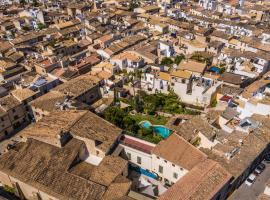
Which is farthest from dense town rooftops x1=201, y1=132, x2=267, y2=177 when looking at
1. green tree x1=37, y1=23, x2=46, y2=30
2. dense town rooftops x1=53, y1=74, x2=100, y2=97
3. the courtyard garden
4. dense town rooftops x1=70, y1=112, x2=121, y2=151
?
green tree x1=37, y1=23, x2=46, y2=30

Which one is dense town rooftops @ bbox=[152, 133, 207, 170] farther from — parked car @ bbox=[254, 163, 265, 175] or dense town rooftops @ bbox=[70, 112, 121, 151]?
parked car @ bbox=[254, 163, 265, 175]

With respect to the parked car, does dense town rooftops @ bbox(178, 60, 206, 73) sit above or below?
above

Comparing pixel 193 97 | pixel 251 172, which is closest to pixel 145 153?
pixel 251 172

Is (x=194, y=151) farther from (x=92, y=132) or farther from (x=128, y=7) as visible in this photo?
(x=128, y=7)

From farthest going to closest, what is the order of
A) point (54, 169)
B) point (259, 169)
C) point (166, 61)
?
1. point (166, 61)
2. point (259, 169)
3. point (54, 169)

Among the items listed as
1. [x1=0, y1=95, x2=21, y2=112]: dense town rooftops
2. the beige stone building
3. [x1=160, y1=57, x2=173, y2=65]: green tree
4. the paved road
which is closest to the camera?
the beige stone building

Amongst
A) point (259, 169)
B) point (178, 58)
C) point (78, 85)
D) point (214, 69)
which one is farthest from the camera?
point (178, 58)

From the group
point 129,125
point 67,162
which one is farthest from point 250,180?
point 67,162

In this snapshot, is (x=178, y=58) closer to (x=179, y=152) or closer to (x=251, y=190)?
(x=179, y=152)

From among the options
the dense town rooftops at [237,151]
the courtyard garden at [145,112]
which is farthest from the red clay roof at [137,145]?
the dense town rooftops at [237,151]
